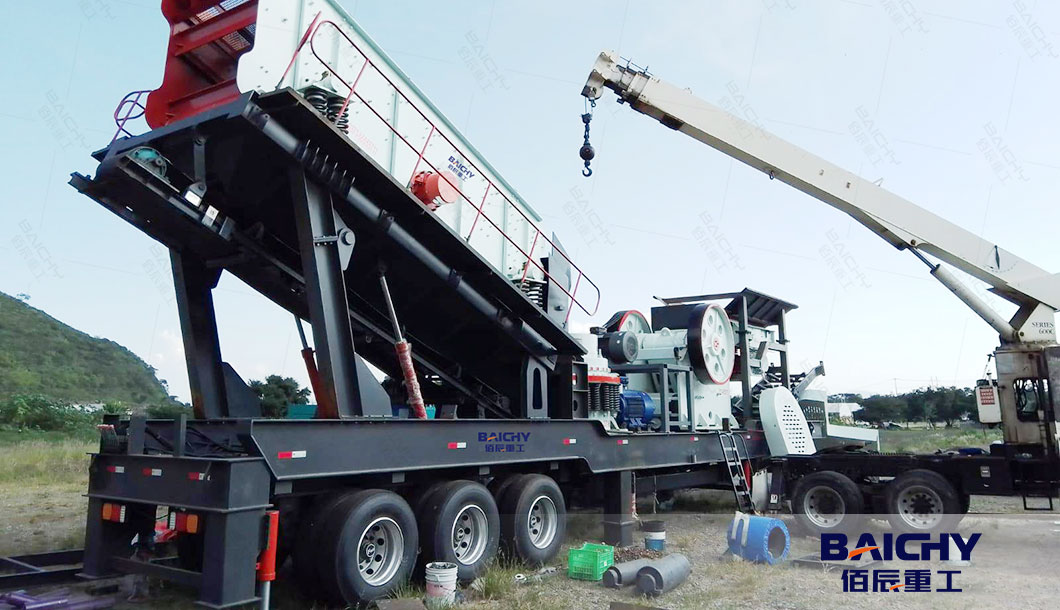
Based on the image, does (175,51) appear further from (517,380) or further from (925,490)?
(925,490)

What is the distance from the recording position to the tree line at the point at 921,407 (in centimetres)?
5109

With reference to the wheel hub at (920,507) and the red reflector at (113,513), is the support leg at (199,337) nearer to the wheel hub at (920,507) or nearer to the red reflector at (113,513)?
the red reflector at (113,513)

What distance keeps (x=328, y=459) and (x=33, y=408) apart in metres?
39.0

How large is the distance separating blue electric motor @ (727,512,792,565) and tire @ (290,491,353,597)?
480 cm

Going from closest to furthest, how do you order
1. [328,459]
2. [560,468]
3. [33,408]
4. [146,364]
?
[328,459] < [560,468] < [33,408] < [146,364]

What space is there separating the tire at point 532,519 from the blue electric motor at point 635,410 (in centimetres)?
319

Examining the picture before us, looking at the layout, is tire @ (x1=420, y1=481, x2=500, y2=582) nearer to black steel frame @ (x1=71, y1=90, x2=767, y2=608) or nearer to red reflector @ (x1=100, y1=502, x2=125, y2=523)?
black steel frame @ (x1=71, y1=90, x2=767, y2=608)

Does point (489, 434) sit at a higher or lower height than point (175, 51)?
lower

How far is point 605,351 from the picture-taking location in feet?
35.8

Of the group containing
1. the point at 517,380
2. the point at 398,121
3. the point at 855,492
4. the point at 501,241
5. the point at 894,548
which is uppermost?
the point at 398,121

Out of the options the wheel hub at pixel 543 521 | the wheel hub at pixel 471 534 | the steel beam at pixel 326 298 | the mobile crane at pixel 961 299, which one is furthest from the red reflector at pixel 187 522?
the mobile crane at pixel 961 299

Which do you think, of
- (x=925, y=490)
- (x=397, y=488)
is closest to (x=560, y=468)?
(x=397, y=488)

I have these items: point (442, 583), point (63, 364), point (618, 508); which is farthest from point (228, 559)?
point (63, 364)

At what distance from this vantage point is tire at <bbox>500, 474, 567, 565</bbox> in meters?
7.32
